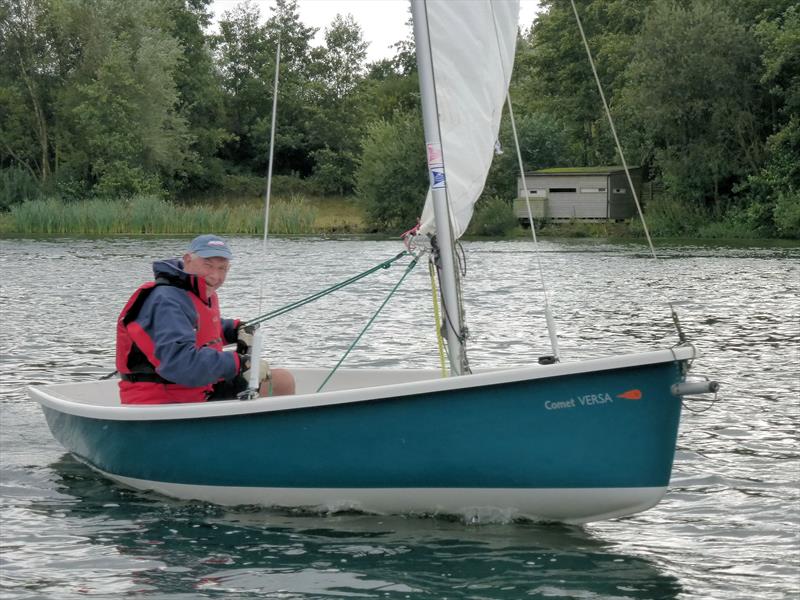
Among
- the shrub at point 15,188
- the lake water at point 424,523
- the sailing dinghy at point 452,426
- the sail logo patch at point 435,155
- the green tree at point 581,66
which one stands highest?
the green tree at point 581,66

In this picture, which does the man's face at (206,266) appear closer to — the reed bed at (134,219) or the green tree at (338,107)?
the reed bed at (134,219)

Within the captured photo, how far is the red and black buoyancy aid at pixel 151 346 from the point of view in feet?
23.0

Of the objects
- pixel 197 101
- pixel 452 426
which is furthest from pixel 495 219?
pixel 452 426

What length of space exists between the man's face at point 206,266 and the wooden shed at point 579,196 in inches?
1621

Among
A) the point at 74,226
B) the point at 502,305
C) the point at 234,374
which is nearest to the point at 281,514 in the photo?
the point at 234,374

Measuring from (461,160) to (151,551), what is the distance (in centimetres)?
268

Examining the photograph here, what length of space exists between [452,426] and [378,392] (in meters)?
0.41

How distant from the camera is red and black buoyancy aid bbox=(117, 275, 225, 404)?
701 cm

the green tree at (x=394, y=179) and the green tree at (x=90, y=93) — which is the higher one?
the green tree at (x=90, y=93)

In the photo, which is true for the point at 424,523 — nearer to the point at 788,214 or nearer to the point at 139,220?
the point at 139,220

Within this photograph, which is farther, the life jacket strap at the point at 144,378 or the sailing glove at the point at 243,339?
the sailing glove at the point at 243,339

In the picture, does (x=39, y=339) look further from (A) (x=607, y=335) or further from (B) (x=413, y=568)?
(B) (x=413, y=568)

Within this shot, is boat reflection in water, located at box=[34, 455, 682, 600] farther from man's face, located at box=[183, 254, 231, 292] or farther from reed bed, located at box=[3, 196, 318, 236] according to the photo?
reed bed, located at box=[3, 196, 318, 236]

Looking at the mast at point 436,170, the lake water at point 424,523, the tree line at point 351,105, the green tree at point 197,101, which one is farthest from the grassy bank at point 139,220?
the mast at point 436,170
